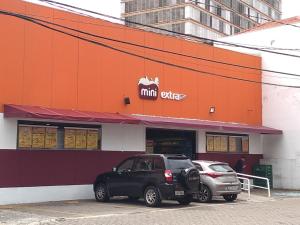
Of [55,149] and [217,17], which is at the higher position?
[217,17]

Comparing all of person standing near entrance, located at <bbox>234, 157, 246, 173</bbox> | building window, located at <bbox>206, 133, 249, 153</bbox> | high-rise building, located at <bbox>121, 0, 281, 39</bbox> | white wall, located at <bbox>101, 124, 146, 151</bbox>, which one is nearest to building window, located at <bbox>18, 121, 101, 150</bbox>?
white wall, located at <bbox>101, 124, 146, 151</bbox>

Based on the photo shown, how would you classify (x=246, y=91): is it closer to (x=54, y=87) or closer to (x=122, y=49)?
(x=122, y=49)

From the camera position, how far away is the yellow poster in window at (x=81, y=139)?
829 inches

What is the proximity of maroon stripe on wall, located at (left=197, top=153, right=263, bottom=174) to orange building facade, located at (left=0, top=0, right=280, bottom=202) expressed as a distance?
0.18 ft

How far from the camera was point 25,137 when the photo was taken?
19375 millimetres

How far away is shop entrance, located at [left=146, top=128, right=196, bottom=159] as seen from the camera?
26.0m

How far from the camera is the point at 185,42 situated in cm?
2595

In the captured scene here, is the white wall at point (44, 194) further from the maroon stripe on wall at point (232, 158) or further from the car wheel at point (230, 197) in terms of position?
the maroon stripe on wall at point (232, 158)

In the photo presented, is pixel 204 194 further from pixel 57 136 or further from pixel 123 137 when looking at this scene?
pixel 57 136

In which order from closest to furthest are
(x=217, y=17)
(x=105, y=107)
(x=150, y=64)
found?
1. (x=105, y=107)
2. (x=150, y=64)
3. (x=217, y=17)

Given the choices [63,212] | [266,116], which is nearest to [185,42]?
[266,116]

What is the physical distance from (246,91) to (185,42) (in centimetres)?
529

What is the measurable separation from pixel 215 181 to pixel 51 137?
633cm

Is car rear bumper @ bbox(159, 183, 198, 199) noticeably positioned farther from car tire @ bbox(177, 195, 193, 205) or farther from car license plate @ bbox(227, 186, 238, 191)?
car license plate @ bbox(227, 186, 238, 191)
